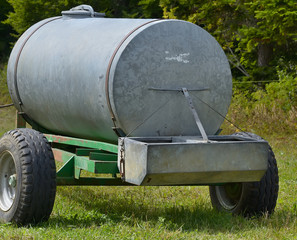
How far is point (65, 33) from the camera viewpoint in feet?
21.7

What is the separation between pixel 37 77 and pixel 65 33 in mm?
568

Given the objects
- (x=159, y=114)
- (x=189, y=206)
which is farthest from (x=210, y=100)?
(x=189, y=206)

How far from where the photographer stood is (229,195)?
6426 millimetres

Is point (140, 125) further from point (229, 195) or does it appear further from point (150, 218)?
point (229, 195)

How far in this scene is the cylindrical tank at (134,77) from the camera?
543 centimetres

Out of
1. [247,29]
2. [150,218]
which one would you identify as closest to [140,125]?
[150,218]

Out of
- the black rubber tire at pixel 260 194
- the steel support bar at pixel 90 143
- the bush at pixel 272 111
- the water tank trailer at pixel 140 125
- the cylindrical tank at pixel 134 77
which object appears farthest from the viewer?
the bush at pixel 272 111

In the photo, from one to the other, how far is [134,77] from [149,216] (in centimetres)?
151

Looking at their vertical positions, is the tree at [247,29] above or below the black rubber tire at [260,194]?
above

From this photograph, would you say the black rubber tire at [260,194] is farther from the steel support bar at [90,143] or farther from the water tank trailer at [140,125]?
the steel support bar at [90,143]

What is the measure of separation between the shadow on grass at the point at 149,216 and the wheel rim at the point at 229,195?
0.51ft

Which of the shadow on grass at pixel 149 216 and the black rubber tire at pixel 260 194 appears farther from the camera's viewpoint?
the black rubber tire at pixel 260 194

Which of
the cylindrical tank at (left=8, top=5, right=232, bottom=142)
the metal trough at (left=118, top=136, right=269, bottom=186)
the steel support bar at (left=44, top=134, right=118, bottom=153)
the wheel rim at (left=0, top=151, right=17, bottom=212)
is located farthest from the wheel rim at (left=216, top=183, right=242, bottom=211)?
the wheel rim at (left=0, top=151, right=17, bottom=212)

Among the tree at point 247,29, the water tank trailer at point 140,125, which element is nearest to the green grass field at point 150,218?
the water tank trailer at point 140,125
